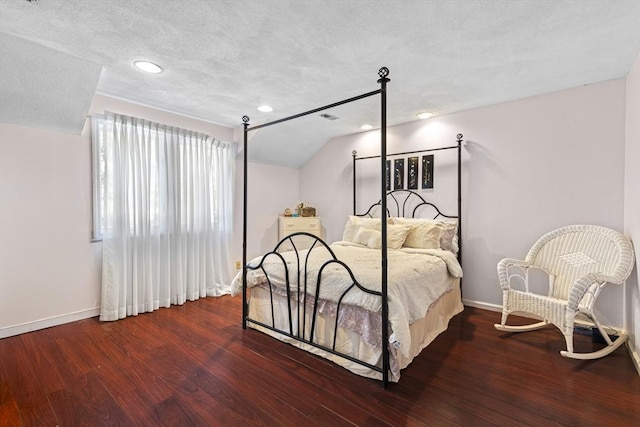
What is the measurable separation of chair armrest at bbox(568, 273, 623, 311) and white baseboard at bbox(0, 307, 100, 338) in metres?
4.43

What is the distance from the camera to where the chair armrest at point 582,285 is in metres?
2.22

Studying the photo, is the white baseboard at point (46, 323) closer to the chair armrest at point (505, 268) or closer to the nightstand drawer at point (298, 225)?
the nightstand drawer at point (298, 225)

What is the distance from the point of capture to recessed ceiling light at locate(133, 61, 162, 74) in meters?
2.40

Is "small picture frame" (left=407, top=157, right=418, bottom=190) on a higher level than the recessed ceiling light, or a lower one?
lower

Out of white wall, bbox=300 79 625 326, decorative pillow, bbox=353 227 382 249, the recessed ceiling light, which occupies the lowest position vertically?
decorative pillow, bbox=353 227 382 249

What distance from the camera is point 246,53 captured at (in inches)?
89.0

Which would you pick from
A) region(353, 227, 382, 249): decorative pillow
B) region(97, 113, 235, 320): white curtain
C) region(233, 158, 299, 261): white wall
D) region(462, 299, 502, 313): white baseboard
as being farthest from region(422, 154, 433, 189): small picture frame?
region(97, 113, 235, 320): white curtain

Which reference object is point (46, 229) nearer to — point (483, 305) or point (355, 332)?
point (355, 332)

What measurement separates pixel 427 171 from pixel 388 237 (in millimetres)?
1117

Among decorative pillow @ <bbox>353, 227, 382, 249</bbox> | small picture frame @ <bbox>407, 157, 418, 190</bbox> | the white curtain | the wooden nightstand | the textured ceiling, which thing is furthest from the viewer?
the wooden nightstand

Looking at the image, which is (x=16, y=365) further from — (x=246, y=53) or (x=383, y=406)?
(x=246, y=53)

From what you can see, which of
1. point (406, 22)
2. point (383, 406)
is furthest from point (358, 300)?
point (406, 22)

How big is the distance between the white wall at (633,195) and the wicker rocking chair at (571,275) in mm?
123

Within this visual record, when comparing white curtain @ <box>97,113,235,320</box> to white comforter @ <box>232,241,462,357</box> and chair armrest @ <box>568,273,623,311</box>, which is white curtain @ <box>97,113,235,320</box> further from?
chair armrest @ <box>568,273,623,311</box>
